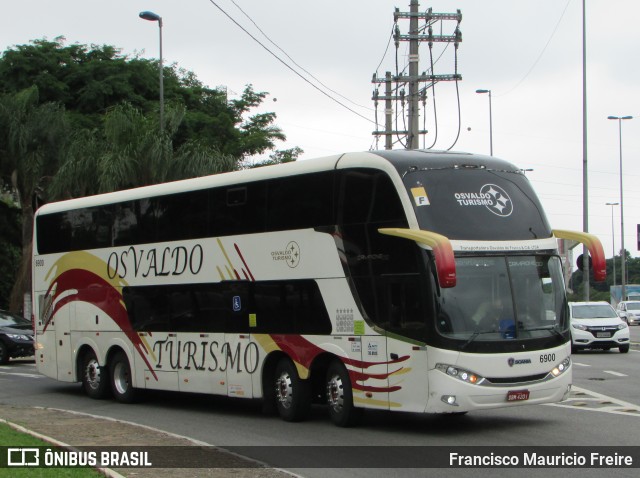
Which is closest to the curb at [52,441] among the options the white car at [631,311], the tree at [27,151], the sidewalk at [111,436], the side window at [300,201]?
the sidewalk at [111,436]

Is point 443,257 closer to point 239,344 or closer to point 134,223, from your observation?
point 239,344

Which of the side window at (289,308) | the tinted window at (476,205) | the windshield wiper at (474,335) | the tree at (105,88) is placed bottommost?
the windshield wiper at (474,335)

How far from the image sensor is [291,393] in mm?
15414

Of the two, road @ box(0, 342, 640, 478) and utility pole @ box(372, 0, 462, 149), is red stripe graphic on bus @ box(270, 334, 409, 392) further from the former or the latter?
utility pole @ box(372, 0, 462, 149)

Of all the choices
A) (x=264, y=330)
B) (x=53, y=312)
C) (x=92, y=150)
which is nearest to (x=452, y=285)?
(x=264, y=330)

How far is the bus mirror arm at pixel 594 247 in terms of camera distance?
14.2 metres

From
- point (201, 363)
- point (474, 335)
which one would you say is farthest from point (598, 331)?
point (474, 335)

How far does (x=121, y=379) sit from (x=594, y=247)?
9.77 metres

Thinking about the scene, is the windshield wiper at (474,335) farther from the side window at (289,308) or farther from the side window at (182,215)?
the side window at (182,215)

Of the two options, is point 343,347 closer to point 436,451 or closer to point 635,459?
point 436,451

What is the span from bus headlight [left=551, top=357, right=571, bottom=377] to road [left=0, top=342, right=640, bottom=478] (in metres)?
0.74

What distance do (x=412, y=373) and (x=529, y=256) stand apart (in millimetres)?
2321

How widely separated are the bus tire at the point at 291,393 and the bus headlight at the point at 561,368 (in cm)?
372

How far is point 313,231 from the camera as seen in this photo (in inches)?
593
